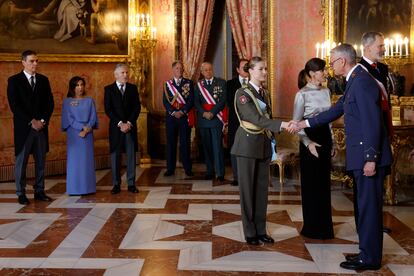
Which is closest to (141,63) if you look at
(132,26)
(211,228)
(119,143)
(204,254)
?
(132,26)

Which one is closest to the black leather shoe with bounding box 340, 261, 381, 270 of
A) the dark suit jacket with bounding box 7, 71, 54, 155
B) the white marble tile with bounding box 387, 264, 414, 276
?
the white marble tile with bounding box 387, 264, 414, 276

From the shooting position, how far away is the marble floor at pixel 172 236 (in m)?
4.14

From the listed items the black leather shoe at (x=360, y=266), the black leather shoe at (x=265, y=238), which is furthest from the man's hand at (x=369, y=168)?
the black leather shoe at (x=265, y=238)

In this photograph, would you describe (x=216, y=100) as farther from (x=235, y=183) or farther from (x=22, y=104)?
(x=22, y=104)

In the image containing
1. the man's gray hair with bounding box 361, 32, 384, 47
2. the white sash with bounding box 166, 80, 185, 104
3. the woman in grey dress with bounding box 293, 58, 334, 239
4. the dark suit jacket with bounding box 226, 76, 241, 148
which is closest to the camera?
the man's gray hair with bounding box 361, 32, 384, 47

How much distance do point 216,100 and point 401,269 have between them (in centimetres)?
427

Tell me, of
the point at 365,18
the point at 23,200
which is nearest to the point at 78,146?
the point at 23,200

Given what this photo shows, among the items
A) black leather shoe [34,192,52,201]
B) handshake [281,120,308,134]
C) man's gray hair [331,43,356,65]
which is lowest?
black leather shoe [34,192,52,201]

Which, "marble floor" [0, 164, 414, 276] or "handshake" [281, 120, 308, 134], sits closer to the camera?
"marble floor" [0, 164, 414, 276]

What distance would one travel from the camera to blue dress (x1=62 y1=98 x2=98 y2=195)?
6844 mm

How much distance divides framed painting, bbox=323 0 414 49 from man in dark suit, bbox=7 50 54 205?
3684 millimetres

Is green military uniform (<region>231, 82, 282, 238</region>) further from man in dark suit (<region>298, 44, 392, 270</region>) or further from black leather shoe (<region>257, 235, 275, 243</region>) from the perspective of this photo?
man in dark suit (<region>298, 44, 392, 270</region>)

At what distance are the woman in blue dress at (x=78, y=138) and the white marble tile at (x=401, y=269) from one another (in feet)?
12.9

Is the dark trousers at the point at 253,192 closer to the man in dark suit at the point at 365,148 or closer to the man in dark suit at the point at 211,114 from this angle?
the man in dark suit at the point at 365,148
